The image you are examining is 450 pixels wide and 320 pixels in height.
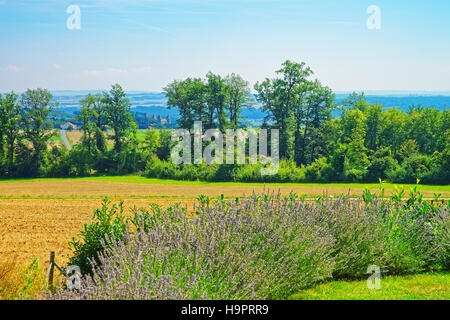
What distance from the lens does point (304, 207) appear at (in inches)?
300

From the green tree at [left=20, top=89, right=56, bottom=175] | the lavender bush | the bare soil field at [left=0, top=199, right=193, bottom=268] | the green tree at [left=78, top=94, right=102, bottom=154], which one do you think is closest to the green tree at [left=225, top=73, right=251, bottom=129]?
the green tree at [left=78, top=94, right=102, bottom=154]

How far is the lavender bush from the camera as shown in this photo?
5016mm

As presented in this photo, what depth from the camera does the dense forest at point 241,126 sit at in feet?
123

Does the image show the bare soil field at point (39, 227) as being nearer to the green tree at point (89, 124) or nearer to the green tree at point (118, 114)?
the green tree at point (89, 124)

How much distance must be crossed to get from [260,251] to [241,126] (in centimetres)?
4474

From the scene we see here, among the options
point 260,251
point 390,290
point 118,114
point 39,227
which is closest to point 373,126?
point 118,114

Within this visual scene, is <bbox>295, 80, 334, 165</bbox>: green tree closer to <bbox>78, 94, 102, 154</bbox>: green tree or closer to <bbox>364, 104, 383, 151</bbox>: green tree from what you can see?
<bbox>364, 104, 383, 151</bbox>: green tree

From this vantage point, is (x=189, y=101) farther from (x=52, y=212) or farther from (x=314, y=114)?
(x=52, y=212)

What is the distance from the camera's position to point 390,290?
614cm

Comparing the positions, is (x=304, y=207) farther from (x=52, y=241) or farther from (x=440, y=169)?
(x=440, y=169)

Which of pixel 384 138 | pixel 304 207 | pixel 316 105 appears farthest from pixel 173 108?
pixel 304 207

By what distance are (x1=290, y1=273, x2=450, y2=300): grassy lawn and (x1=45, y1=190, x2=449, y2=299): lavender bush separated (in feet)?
0.65

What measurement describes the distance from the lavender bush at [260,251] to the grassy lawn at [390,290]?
20 cm

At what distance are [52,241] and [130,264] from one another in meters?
9.61
